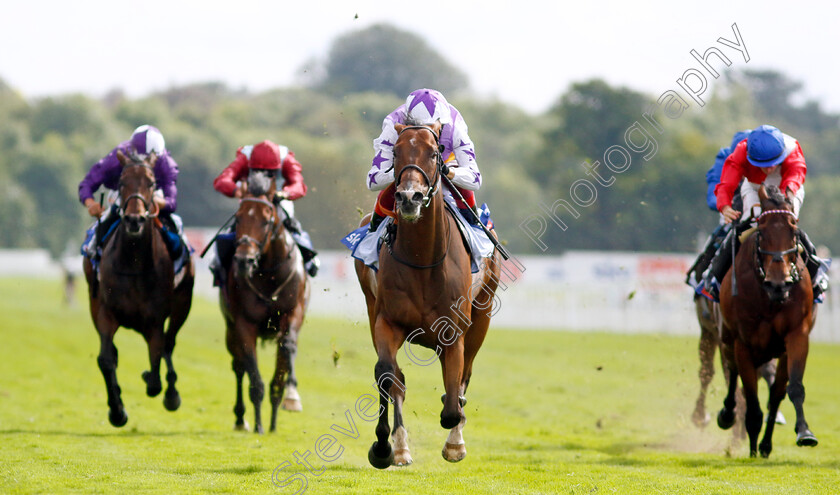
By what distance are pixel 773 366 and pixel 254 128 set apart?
68930mm

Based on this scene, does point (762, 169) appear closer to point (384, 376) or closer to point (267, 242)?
point (384, 376)

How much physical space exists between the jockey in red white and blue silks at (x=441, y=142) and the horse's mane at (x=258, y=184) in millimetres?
2306

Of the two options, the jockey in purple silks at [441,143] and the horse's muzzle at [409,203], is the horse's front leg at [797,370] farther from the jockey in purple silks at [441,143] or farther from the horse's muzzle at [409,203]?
the horse's muzzle at [409,203]

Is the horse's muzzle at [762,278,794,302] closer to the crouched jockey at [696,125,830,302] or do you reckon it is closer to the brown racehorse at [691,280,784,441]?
the crouched jockey at [696,125,830,302]

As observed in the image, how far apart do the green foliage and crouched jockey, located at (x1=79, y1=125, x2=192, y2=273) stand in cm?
7822

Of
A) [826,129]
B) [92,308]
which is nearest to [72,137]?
[826,129]

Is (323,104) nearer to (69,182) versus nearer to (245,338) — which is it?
(69,182)

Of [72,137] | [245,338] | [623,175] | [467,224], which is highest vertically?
[72,137]

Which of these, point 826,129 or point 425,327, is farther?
point 826,129

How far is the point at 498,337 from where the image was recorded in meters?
23.4

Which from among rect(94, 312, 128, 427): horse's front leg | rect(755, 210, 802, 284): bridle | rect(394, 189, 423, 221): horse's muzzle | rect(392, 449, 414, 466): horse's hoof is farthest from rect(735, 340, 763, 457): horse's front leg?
rect(94, 312, 128, 427): horse's front leg

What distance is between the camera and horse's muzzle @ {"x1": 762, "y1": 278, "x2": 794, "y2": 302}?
7.55 meters

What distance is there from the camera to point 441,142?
6.85m

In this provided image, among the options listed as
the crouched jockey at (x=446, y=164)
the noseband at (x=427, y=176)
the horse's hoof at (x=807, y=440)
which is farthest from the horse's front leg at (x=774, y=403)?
the noseband at (x=427, y=176)
